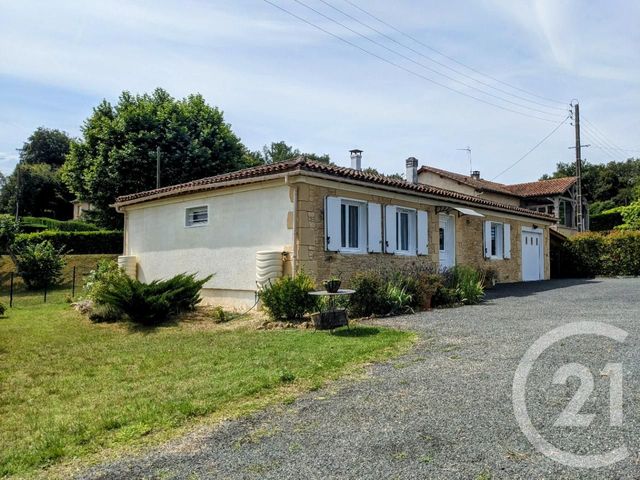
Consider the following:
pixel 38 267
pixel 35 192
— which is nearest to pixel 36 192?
pixel 35 192

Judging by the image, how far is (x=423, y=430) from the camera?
12.9ft

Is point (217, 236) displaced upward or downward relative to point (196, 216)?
downward

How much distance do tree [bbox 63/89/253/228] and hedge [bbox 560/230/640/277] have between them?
17.1 meters

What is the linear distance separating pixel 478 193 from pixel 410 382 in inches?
996

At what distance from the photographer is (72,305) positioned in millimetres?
14156

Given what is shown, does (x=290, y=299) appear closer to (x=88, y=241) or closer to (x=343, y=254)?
(x=343, y=254)

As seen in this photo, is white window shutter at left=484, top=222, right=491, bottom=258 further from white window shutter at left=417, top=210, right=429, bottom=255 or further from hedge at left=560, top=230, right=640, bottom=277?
hedge at left=560, top=230, right=640, bottom=277

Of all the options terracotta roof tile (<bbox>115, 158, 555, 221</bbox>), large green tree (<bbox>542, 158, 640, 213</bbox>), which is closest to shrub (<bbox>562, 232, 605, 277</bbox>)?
terracotta roof tile (<bbox>115, 158, 555, 221</bbox>)

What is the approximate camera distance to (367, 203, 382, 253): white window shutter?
13.0m

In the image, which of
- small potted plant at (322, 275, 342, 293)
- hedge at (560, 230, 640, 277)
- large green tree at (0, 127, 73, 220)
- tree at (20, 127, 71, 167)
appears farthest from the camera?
tree at (20, 127, 71, 167)

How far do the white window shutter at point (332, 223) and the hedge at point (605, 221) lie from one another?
32140 mm

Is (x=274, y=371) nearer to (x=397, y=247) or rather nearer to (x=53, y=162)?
(x=397, y=247)

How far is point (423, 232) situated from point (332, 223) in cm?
410

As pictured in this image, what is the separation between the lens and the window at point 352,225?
41.2 ft
